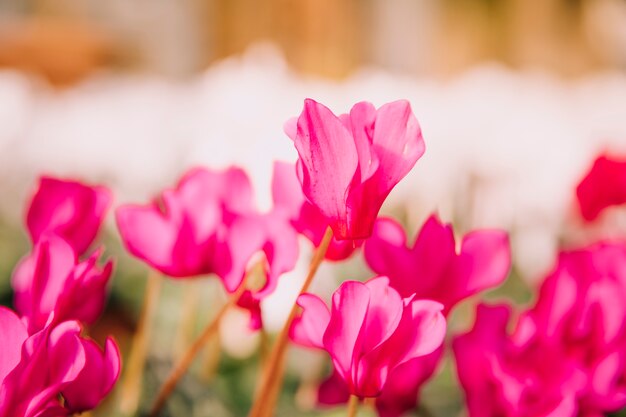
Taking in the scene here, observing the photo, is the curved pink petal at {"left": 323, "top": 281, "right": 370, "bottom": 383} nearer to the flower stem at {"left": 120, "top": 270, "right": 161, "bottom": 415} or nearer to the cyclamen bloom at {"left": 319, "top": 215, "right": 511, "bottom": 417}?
the cyclamen bloom at {"left": 319, "top": 215, "right": 511, "bottom": 417}

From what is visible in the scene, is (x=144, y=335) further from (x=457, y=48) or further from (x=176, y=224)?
(x=457, y=48)

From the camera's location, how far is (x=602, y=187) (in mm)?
659

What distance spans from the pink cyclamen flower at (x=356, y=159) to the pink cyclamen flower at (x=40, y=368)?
10 cm

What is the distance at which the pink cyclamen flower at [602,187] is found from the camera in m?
0.64

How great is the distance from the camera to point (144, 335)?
48cm

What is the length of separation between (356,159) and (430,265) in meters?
0.08

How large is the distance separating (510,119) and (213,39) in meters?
4.10

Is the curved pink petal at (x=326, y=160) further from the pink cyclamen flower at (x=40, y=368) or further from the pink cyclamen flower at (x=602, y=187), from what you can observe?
the pink cyclamen flower at (x=602, y=187)

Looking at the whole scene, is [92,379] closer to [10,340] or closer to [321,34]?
[10,340]

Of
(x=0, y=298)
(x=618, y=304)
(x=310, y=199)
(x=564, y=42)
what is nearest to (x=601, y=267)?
(x=618, y=304)

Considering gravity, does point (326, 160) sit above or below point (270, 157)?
above

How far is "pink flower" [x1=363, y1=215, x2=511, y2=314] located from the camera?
349 mm

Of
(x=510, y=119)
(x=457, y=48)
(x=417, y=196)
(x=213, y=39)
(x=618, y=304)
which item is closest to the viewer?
(x=618, y=304)

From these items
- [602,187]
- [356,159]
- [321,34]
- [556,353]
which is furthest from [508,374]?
[321,34]
